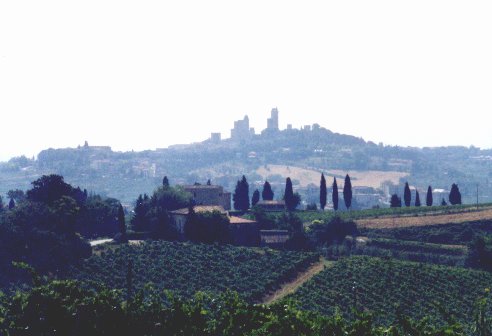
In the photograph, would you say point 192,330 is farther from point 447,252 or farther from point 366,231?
point 366,231

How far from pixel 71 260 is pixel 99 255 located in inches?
119

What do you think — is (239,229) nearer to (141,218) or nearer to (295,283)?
(141,218)

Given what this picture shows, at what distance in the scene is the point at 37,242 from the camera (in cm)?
5766

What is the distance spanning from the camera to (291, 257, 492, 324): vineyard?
1785 inches

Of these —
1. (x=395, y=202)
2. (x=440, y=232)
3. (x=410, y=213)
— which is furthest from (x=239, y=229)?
(x=395, y=202)

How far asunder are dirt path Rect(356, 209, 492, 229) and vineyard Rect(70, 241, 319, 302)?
14525 millimetres

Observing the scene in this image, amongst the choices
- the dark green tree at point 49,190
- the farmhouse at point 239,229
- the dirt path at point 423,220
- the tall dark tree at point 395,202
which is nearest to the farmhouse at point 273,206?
the tall dark tree at point 395,202

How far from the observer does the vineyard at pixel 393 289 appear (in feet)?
149

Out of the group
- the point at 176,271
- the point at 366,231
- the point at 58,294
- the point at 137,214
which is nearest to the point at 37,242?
the point at 176,271

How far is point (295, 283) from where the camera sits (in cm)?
5244

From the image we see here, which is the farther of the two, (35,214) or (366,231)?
(366,231)

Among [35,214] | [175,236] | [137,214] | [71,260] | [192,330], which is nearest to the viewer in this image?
[192,330]

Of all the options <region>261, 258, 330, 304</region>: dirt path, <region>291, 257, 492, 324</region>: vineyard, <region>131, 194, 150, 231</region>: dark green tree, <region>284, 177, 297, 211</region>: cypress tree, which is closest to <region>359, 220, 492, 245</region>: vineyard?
<region>291, 257, 492, 324</region>: vineyard

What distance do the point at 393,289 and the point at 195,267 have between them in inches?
526
